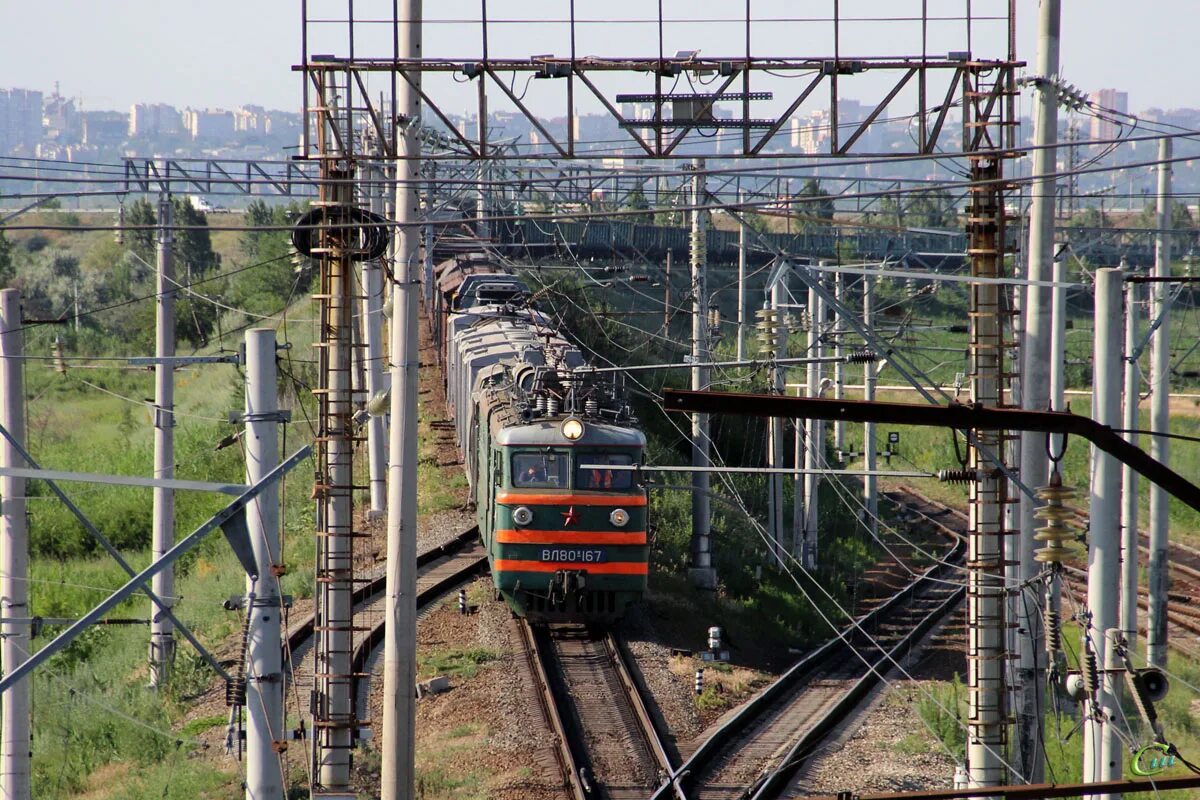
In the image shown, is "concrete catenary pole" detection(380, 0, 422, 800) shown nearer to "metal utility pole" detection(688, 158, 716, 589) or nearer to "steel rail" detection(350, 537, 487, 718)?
"steel rail" detection(350, 537, 487, 718)

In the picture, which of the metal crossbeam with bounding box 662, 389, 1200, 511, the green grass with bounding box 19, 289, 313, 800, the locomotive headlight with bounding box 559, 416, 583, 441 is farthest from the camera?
the locomotive headlight with bounding box 559, 416, 583, 441

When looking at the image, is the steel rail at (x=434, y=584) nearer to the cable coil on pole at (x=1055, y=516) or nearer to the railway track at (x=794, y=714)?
the railway track at (x=794, y=714)

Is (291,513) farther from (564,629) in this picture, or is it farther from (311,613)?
(564,629)

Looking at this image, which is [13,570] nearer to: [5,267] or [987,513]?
[987,513]

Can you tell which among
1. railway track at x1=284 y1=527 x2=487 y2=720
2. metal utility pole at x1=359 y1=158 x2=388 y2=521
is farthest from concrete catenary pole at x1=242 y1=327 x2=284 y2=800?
metal utility pole at x1=359 y1=158 x2=388 y2=521

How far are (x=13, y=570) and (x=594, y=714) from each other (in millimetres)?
6453

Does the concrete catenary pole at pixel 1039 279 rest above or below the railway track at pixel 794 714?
above

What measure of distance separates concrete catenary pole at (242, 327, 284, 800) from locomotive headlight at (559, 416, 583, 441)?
886 cm

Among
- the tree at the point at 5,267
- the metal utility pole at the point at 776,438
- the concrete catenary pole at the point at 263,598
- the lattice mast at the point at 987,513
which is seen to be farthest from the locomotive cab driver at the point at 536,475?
the tree at the point at 5,267

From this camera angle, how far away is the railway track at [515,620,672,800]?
1470 centimetres

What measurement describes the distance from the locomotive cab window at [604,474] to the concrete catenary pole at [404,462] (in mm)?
5811

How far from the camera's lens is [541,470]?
18.0 metres

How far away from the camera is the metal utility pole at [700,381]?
22.0 meters

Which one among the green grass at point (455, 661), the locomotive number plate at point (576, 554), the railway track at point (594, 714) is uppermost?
the locomotive number plate at point (576, 554)
